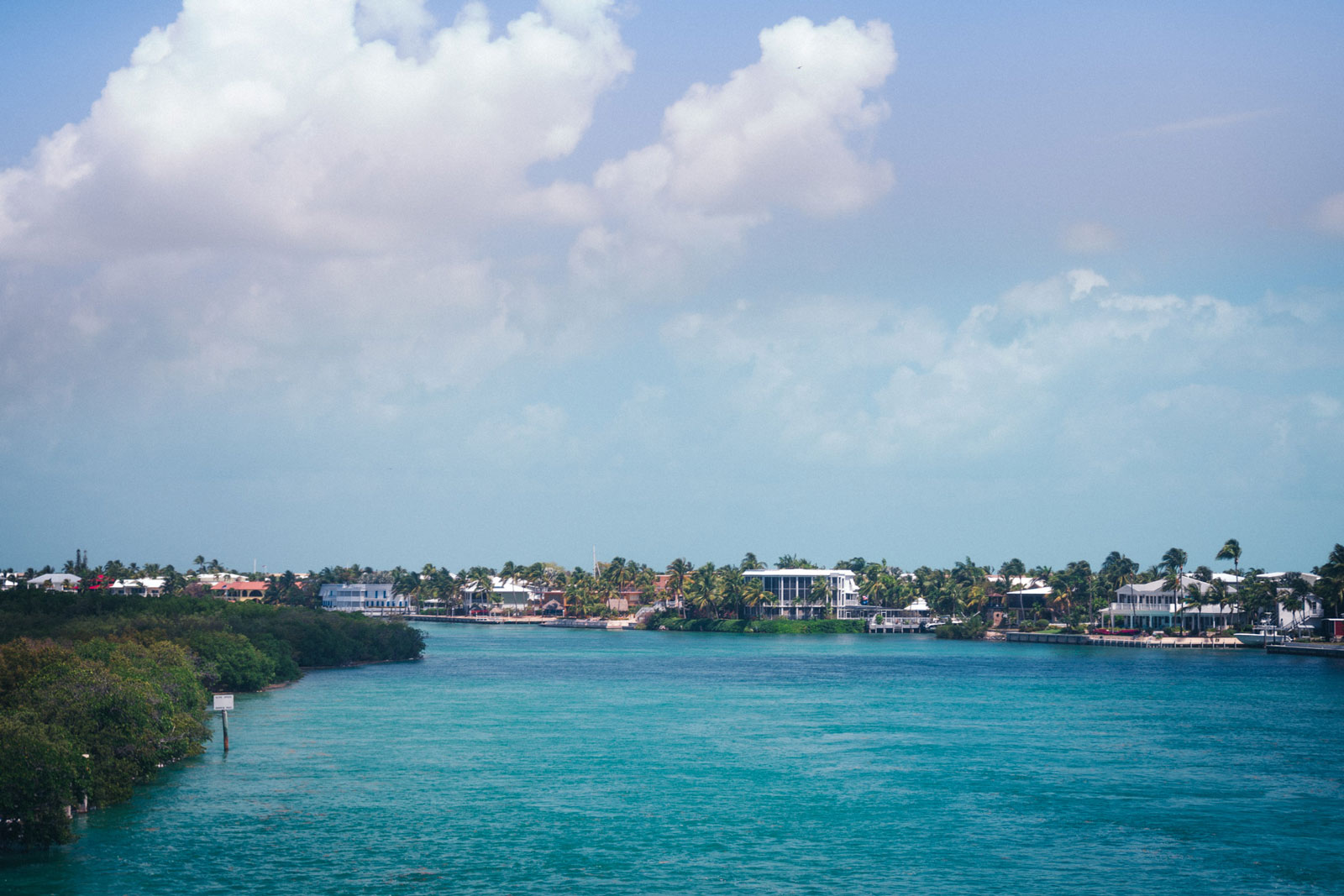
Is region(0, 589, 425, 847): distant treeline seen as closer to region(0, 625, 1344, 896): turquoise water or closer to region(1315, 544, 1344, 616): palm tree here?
region(0, 625, 1344, 896): turquoise water

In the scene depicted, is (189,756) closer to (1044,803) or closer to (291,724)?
(291,724)

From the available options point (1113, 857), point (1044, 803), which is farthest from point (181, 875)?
point (1044, 803)

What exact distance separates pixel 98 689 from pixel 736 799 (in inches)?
1190

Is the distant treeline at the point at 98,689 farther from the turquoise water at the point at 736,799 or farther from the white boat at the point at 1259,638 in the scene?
the white boat at the point at 1259,638

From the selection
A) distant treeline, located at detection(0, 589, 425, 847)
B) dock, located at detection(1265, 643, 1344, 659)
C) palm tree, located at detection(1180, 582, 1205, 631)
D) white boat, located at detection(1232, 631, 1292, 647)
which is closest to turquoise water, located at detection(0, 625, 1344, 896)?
distant treeline, located at detection(0, 589, 425, 847)

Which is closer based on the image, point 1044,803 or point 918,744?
point 1044,803

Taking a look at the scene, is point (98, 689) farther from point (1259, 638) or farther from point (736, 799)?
point (1259, 638)

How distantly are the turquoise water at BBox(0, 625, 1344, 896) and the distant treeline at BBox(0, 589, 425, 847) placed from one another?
6.11ft

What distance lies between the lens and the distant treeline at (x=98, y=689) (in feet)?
144

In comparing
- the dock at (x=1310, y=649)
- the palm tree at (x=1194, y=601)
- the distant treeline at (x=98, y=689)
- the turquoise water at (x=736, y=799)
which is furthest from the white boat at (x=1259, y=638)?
the distant treeline at (x=98, y=689)

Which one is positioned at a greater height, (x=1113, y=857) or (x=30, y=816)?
(x=30, y=816)

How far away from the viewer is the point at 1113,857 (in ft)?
160

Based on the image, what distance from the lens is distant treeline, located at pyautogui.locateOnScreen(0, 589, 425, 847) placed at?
4388 centimetres

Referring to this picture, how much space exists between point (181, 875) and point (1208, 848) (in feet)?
133
